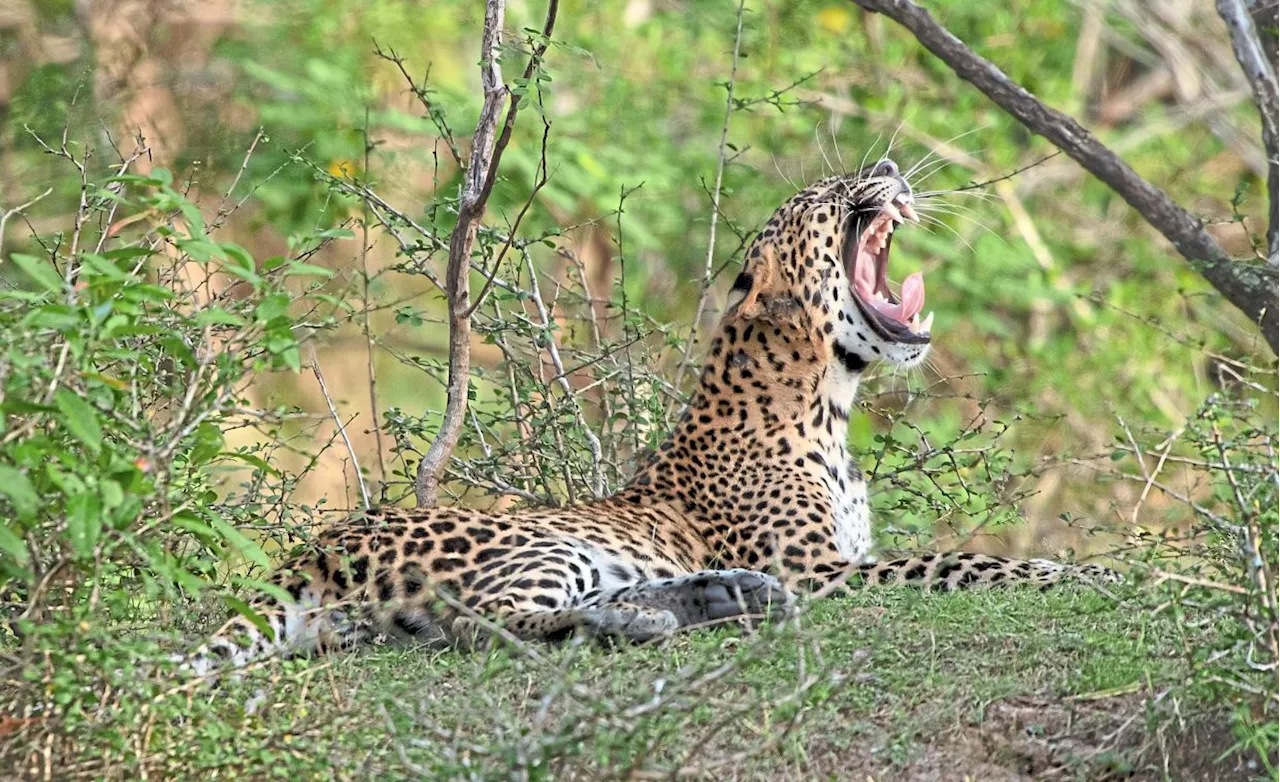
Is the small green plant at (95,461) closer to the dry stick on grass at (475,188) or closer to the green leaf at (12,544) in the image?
the green leaf at (12,544)

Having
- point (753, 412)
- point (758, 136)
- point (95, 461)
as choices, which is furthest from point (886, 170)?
point (758, 136)

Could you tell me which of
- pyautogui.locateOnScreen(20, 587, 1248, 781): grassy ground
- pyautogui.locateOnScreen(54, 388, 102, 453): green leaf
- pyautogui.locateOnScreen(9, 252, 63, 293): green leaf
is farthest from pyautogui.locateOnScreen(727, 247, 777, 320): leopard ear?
pyautogui.locateOnScreen(54, 388, 102, 453): green leaf

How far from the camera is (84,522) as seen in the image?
428cm

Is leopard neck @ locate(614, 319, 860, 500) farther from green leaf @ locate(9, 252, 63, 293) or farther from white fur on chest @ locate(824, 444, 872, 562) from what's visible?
green leaf @ locate(9, 252, 63, 293)

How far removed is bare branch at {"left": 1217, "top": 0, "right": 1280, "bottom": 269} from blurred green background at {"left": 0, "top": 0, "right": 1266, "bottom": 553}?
501 centimetres

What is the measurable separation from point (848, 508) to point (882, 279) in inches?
46.4

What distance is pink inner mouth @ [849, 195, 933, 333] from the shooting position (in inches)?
314

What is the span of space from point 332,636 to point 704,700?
2.14 metres

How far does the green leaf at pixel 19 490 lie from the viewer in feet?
14.0

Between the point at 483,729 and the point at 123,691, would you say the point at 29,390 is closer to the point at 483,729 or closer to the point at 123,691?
the point at 123,691

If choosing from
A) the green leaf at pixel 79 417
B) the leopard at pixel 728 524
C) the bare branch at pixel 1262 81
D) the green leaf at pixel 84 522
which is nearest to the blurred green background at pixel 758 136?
the bare branch at pixel 1262 81

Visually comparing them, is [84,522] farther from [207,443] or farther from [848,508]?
[848,508]

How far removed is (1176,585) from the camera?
15.6 feet

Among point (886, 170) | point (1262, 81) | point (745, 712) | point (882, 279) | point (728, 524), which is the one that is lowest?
point (745, 712)
